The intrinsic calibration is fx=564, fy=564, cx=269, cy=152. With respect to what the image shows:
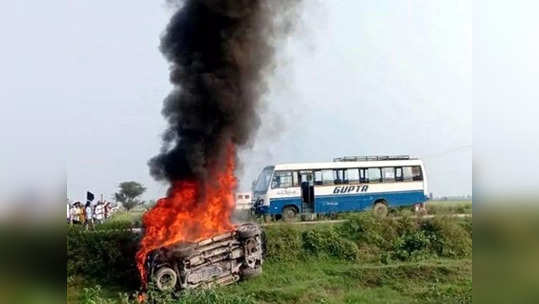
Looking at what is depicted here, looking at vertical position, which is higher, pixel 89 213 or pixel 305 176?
pixel 305 176

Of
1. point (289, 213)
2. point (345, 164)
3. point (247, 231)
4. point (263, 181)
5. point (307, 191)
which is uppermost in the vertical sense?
point (345, 164)

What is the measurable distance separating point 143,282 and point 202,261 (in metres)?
1.02

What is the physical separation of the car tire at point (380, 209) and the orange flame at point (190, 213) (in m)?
3.11

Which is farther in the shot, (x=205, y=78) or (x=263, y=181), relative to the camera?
Result: (x=263, y=181)

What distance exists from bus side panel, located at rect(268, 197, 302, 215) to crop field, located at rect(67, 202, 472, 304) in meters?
0.59

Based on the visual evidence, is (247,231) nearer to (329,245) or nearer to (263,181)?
(263,181)

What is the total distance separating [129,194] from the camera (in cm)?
981

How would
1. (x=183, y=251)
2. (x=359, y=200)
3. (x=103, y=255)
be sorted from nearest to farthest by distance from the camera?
1. (x=183, y=251)
2. (x=103, y=255)
3. (x=359, y=200)

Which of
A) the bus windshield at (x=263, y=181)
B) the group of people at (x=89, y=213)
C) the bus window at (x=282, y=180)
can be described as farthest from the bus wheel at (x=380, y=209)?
the group of people at (x=89, y=213)

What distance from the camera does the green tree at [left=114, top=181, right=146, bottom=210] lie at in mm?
9633

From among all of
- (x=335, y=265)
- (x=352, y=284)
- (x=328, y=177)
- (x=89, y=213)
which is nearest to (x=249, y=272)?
(x=335, y=265)

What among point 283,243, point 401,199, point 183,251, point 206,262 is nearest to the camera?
point 183,251

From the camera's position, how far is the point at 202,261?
364 inches

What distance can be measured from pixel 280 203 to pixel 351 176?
5.06ft
